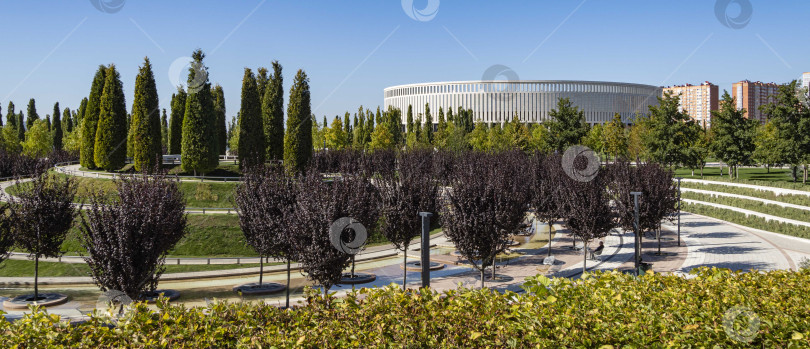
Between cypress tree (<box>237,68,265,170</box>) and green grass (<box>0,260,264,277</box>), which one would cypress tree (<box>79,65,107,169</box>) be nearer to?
cypress tree (<box>237,68,265,170</box>)

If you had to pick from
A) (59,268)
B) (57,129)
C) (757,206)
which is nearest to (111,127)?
(59,268)

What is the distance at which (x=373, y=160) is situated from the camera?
166ft

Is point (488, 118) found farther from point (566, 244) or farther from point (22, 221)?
point (22, 221)

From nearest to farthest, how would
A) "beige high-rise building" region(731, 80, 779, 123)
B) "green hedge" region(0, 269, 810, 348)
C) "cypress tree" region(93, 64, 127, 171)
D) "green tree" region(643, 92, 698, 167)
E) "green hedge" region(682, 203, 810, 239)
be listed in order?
"green hedge" region(0, 269, 810, 348) → "green hedge" region(682, 203, 810, 239) → "cypress tree" region(93, 64, 127, 171) → "green tree" region(643, 92, 698, 167) → "beige high-rise building" region(731, 80, 779, 123)

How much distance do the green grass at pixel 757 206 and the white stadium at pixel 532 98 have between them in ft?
283

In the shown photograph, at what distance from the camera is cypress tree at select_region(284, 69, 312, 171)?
40062mm

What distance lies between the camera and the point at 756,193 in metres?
33.7

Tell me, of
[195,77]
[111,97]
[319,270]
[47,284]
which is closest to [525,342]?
[319,270]

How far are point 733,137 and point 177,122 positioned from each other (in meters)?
48.6

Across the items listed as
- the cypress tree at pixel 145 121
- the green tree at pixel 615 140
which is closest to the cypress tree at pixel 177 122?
the cypress tree at pixel 145 121

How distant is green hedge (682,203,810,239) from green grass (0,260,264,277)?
27.0 meters

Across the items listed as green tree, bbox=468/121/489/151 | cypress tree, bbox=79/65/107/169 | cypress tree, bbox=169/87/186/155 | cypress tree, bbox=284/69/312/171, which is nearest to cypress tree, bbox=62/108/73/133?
cypress tree, bbox=169/87/186/155

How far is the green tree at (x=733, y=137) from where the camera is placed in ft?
136

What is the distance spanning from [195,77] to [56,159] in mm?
29911
